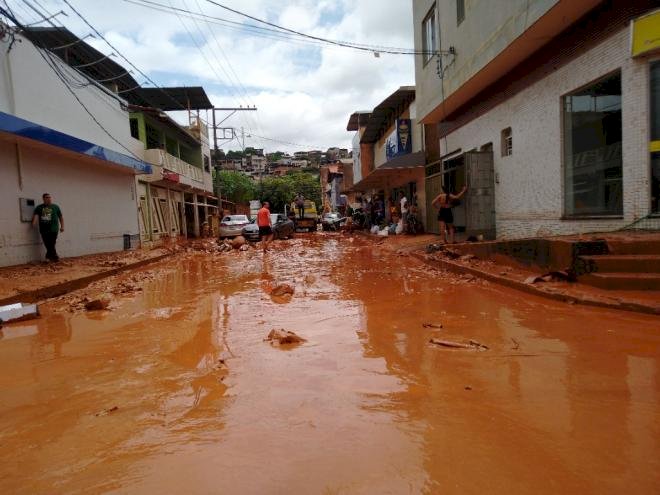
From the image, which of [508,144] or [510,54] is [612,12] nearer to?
[510,54]

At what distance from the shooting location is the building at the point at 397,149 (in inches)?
762

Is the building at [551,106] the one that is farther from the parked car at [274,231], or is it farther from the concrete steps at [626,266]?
the parked car at [274,231]

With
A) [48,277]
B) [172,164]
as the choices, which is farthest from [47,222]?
[172,164]

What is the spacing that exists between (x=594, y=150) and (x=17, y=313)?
376 inches

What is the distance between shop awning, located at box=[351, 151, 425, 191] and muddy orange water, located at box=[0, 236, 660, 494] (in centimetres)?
1369

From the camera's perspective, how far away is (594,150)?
8.25m

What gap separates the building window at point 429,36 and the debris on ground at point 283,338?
11.6m

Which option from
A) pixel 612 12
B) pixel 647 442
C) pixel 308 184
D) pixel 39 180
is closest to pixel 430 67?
pixel 612 12

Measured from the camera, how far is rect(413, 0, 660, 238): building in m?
7.01

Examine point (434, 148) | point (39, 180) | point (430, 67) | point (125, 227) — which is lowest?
point (125, 227)

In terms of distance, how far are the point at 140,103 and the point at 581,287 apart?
2691cm

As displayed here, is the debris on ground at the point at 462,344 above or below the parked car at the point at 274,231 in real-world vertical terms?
below

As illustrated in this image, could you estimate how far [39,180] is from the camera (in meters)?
12.0

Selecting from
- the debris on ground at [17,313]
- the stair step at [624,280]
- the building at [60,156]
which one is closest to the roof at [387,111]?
the building at [60,156]
